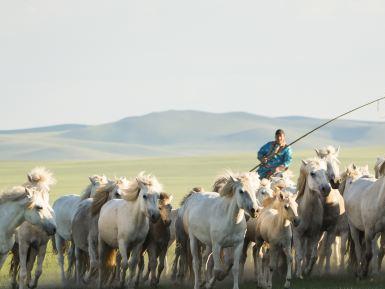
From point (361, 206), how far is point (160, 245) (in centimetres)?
341

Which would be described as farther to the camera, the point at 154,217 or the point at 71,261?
the point at 71,261

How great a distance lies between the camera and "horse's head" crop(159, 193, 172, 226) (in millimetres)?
16922

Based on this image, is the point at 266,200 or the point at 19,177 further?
the point at 19,177

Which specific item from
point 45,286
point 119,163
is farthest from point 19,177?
point 45,286

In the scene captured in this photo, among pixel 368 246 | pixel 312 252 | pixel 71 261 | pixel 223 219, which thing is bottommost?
pixel 71 261

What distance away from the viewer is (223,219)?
49.6 ft

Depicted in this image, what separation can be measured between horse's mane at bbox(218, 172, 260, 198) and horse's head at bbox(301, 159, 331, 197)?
1.68 m

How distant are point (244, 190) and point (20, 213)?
3.20 meters

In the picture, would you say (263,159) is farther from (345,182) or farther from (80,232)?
(80,232)

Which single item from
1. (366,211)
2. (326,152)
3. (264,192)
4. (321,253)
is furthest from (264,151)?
(366,211)

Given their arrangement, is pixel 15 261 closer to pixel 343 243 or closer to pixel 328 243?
pixel 328 243

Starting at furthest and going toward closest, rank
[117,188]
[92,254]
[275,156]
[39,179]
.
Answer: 1. [275,156]
2. [117,188]
3. [92,254]
4. [39,179]

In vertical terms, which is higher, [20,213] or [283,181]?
[283,181]

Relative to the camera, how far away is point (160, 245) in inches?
680
